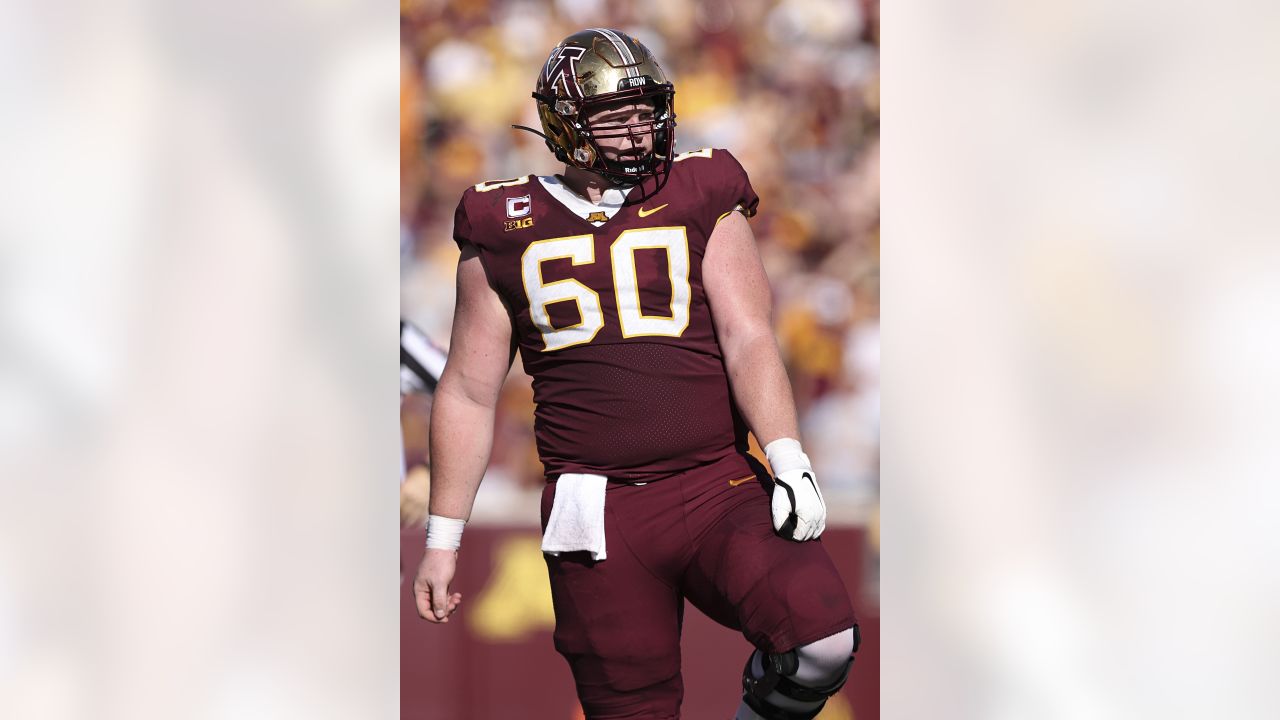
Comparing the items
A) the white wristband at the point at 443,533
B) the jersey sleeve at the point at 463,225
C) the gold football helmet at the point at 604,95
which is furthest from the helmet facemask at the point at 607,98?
the white wristband at the point at 443,533

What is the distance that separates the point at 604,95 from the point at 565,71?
102mm

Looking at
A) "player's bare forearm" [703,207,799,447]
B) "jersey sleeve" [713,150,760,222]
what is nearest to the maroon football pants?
"player's bare forearm" [703,207,799,447]

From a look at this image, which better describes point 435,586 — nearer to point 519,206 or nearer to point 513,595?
point 519,206

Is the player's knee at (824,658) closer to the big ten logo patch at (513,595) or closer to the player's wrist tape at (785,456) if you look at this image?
the player's wrist tape at (785,456)

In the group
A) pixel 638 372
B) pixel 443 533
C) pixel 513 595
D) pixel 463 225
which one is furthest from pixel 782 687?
pixel 513 595

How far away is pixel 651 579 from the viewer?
2465mm

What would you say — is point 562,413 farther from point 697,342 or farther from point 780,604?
point 780,604

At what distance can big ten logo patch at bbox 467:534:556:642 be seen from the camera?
12.2 ft

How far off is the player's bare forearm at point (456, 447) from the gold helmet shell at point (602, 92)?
1.67ft

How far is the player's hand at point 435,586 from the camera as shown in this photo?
2.60 meters

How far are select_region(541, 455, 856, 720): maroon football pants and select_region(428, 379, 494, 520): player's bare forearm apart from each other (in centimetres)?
26
